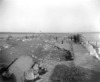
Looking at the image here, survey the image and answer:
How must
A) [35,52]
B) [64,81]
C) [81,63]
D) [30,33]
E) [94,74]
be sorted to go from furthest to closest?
1. [30,33]
2. [35,52]
3. [81,63]
4. [94,74]
5. [64,81]

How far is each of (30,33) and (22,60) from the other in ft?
17.8

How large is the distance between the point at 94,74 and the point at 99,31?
27.1 ft

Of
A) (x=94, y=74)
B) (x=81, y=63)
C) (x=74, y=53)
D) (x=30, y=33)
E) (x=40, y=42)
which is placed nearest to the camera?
(x=94, y=74)

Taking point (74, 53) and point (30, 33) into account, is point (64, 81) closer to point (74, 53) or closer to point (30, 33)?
point (74, 53)

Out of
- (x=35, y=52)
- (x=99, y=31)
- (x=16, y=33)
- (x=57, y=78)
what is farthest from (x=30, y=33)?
(x=57, y=78)

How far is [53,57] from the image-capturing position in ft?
25.0

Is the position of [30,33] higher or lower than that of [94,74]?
higher

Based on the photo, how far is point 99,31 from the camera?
13.2 meters

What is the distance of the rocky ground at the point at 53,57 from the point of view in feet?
A: 18.3

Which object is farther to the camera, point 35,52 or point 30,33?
point 30,33

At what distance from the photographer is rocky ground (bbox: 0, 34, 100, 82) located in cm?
558

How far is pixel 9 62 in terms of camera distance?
7.27 meters

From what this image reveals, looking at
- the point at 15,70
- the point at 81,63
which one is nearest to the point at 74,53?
the point at 81,63

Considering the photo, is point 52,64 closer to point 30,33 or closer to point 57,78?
point 57,78
